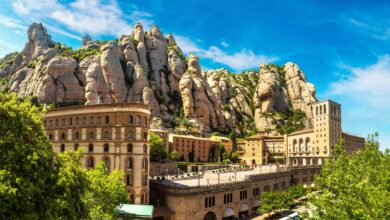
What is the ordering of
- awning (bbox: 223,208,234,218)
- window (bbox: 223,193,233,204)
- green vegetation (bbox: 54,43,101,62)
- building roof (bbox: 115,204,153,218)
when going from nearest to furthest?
building roof (bbox: 115,204,153,218) → awning (bbox: 223,208,234,218) → window (bbox: 223,193,233,204) → green vegetation (bbox: 54,43,101,62)

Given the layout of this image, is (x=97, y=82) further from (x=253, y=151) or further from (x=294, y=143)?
(x=294, y=143)

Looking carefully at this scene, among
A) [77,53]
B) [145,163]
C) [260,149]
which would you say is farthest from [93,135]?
[77,53]

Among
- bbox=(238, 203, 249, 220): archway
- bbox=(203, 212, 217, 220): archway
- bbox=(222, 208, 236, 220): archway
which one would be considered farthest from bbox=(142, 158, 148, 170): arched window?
bbox=(238, 203, 249, 220): archway

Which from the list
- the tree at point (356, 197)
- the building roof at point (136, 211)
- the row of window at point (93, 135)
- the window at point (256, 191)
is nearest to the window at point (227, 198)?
the window at point (256, 191)

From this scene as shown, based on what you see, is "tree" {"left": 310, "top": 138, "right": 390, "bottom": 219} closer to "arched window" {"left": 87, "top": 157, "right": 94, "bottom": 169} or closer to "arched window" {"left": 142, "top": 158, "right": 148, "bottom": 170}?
"arched window" {"left": 142, "top": 158, "right": 148, "bottom": 170}

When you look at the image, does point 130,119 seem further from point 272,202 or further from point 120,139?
point 272,202

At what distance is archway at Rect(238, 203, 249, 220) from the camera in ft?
240

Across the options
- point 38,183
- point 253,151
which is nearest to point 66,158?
point 38,183

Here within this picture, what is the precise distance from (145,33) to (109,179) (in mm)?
162686

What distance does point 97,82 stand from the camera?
151m

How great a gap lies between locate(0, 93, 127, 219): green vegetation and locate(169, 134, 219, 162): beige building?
107917 millimetres

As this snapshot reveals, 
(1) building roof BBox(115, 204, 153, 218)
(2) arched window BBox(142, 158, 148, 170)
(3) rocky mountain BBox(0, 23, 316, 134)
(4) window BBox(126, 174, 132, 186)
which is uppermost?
(3) rocky mountain BBox(0, 23, 316, 134)

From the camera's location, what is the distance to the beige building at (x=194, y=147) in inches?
5389

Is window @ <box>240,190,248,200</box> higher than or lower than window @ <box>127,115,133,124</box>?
lower
